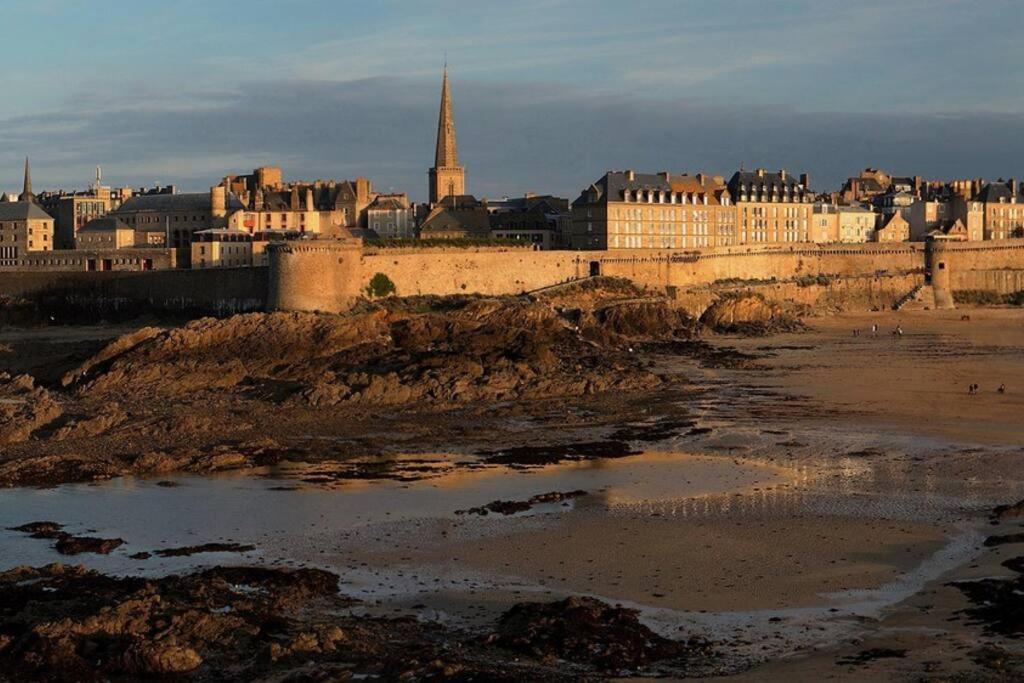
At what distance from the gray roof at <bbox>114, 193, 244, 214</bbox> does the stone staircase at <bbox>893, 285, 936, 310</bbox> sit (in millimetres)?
24606

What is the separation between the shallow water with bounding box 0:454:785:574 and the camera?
1753 centimetres

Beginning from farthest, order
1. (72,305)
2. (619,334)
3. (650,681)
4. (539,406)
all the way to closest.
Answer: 1. (72,305)
2. (619,334)
3. (539,406)
4. (650,681)

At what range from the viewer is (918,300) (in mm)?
55469

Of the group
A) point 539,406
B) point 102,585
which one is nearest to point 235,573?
point 102,585

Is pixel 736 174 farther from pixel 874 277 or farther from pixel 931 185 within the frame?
pixel 931 185

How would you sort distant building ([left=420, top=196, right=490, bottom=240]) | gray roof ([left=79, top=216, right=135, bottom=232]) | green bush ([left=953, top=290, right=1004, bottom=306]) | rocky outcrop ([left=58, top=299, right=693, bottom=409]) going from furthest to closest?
green bush ([left=953, top=290, right=1004, bottom=306])
distant building ([left=420, top=196, right=490, bottom=240])
gray roof ([left=79, top=216, right=135, bottom=232])
rocky outcrop ([left=58, top=299, right=693, bottom=409])

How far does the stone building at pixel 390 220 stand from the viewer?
5956 cm

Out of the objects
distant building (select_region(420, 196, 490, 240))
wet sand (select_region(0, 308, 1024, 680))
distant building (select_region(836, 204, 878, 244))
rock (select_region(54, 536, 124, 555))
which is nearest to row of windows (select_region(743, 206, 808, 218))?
distant building (select_region(836, 204, 878, 244))

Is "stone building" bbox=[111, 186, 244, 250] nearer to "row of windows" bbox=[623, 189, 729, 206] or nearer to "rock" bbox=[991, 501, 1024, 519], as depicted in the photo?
"row of windows" bbox=[623, 189, 729, 206]

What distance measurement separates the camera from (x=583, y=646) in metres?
13.5

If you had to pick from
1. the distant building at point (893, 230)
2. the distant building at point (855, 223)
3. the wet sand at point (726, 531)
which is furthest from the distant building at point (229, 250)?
the distant building at point (893, 230)

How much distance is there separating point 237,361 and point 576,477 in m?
12.5

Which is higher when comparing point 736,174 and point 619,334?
point 736,174

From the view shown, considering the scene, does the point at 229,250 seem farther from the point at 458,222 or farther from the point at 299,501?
the point at 299,501
